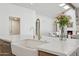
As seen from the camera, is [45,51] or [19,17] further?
[19,17]

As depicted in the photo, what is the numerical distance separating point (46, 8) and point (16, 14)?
393 mm

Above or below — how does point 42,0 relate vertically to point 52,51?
above

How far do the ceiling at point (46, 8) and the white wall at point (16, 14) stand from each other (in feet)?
0.19

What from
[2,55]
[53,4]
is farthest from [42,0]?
[2,55]

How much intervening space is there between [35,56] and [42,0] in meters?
0.70

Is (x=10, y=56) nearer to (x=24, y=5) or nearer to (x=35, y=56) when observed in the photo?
(x=35, y=56)

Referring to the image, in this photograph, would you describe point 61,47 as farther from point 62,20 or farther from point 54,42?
point 62,20

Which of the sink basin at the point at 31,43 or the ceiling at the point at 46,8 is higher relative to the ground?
the ceiling at the point at 46,8

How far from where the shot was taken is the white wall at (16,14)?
1262mm

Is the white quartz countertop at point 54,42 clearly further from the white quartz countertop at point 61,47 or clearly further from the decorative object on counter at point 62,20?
the decorative object on counter at point 62,20

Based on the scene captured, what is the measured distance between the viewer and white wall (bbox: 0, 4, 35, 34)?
1.26 meters

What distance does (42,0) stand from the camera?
1289 mm

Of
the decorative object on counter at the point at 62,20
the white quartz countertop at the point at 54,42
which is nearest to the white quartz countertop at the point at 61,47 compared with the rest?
the white quartz countertop at the point at 54,42

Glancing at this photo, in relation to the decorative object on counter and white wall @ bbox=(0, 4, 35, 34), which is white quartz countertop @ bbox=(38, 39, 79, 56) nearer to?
the decorative object on counter
